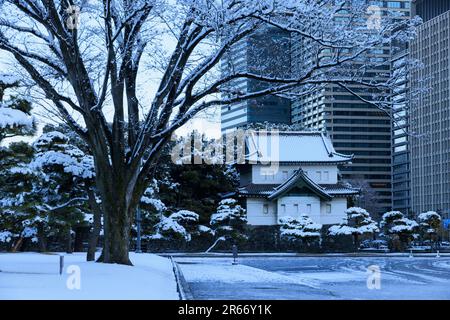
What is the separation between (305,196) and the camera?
45719 mm

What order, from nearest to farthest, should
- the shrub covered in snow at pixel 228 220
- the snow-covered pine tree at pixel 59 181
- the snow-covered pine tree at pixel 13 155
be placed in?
the snow-covered pine tree at pixel 13 155
the snow-covered pine tree at pixel 59 181
the shrub covered in snow at pixel 228 220

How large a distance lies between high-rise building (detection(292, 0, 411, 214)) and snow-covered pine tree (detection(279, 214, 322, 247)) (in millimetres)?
6173

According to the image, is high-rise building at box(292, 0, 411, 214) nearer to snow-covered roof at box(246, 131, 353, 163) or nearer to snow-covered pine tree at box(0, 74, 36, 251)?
snow-covered roof at box(246, 131, 353, 163)

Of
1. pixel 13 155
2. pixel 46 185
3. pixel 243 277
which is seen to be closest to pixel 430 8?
pixel 46 185

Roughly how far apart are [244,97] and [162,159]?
89.8 ft

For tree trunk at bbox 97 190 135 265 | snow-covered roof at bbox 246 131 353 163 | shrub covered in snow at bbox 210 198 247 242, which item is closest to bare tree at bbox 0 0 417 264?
tree trunk at bbox 97 190 135 265

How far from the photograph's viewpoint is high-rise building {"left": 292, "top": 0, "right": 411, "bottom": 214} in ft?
48.0

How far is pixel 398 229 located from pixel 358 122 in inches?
356

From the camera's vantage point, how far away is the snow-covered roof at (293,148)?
154ft

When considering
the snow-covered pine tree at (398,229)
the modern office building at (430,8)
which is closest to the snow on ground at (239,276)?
the snow-covered pine tree at (398,229)

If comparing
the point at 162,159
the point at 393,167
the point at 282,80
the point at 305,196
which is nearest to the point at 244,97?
the point at 282,80

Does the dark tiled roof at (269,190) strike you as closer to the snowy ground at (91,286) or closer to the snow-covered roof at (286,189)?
the snow-covered roof at (286,189)

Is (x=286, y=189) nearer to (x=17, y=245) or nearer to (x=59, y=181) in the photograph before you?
(x=17, y=245)

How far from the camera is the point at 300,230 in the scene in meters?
41.8
